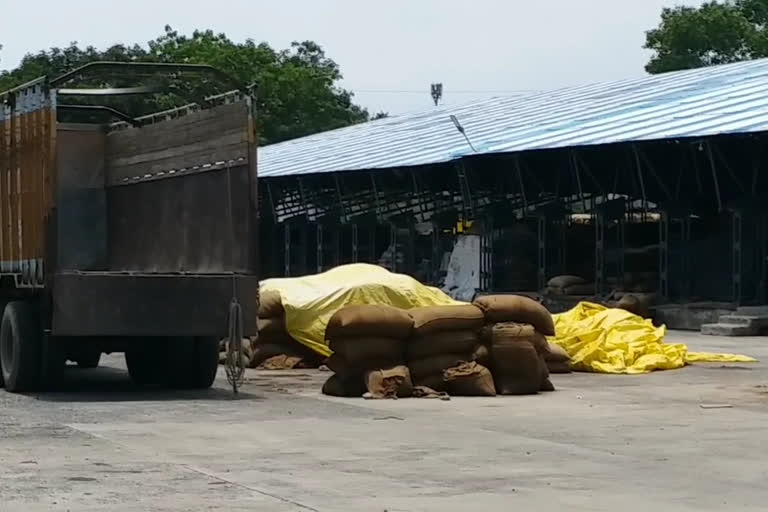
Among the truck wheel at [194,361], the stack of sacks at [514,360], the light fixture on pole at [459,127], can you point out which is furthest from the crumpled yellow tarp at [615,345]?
the light fixture on pole at [459,127]

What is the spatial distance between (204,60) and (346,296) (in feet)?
196

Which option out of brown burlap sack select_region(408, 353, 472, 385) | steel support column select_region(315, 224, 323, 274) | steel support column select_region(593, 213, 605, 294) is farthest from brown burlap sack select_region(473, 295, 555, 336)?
steel support column select_region(315, 224, 323, 274)

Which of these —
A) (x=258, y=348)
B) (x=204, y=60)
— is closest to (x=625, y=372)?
(x=258, y=348)

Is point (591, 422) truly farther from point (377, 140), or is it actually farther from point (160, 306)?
point (377, 140)

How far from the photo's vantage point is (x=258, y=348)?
21.9 meters

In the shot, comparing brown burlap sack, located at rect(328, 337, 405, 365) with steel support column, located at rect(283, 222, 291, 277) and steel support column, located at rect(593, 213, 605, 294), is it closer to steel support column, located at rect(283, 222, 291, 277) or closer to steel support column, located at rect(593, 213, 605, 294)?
steel support column, located at rect(593, 213, 605, 294)

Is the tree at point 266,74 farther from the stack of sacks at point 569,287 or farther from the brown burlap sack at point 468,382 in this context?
the brown burlap sack at point 468,382

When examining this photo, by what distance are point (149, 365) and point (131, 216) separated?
7.15ft

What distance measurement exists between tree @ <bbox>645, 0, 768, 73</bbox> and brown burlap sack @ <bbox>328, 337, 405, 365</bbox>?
243ft

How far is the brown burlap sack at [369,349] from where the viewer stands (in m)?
17.5

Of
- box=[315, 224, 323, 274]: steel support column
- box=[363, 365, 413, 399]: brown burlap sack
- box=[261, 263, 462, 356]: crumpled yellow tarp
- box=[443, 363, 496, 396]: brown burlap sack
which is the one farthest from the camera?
box=[315, 224, 323, 274]: steel support column

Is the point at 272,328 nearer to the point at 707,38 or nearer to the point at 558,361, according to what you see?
the point at 558,361

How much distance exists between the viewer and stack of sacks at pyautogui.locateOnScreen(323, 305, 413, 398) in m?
17.4

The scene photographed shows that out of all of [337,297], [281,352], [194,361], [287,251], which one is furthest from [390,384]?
[287,251]
